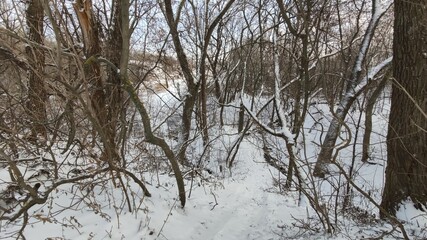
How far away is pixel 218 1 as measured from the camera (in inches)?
422

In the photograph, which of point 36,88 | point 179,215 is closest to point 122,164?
point 179,215

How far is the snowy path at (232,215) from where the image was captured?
14.2 feet

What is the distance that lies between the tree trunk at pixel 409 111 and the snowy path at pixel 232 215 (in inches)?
64.9

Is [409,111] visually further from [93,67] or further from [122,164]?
[93,67]

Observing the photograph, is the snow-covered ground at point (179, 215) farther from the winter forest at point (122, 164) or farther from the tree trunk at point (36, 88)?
the tree trunk at point (36, 88)

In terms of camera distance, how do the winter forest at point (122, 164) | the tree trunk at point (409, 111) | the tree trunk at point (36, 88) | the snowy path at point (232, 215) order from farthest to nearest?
the snowy path at point (232, 215)
the tree trunk at point (409, 111)
the tree trunk at point (36, 88)
the winter forest at point (122, 164)

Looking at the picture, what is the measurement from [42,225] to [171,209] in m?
1.60

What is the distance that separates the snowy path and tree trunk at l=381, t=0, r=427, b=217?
165cm

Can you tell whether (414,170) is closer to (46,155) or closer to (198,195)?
(198,195)

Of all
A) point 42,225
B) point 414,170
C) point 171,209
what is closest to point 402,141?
point 414,170

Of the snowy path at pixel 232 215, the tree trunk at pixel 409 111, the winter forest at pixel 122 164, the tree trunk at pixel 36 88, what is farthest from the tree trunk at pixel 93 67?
the tree trunk at pixel 409 111

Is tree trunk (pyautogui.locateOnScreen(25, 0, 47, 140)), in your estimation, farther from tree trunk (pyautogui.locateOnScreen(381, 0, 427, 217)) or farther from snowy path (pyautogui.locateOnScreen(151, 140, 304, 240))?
tree trunk (pyautogui.locateOnScreen(381, 0, 427, 217))

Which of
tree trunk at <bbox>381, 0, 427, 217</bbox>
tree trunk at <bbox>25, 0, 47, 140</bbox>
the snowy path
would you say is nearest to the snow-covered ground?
the snowy path

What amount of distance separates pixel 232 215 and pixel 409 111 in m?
2.90
